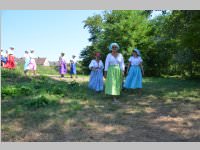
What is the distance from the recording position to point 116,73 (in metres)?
10.9

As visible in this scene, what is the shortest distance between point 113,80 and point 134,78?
8.44ft

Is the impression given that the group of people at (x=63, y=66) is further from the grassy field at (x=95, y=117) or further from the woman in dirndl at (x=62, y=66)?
the grassy field at (x=95, y=117)

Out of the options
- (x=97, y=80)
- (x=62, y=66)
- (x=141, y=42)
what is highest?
(x=141, y=42)

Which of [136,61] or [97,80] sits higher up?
[136,61]

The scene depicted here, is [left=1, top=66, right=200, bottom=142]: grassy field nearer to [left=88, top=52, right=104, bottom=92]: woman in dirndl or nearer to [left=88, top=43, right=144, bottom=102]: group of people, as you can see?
[left=88, top=43, right=144, bottom=102]: group of people

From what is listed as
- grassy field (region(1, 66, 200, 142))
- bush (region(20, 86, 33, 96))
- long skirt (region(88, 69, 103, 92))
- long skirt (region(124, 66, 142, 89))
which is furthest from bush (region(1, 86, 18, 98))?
long skirt (region(124, 66, 142, 89))

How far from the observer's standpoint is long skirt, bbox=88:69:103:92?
1389cm

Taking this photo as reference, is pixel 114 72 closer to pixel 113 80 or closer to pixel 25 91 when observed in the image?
pixel 113 80

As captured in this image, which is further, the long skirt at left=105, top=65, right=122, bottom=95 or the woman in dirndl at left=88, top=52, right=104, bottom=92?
the woman in dirndl at left=88, top=52, right=104, bottom=92

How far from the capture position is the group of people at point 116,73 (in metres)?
10.8

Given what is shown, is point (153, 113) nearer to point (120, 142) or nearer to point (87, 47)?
point (120, 142)

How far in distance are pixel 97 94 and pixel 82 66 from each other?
2879cm

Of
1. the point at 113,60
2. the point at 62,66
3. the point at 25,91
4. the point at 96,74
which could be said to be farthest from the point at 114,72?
the point at 62,66

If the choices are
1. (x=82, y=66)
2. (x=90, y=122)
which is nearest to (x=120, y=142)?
(x=90, y=122)
